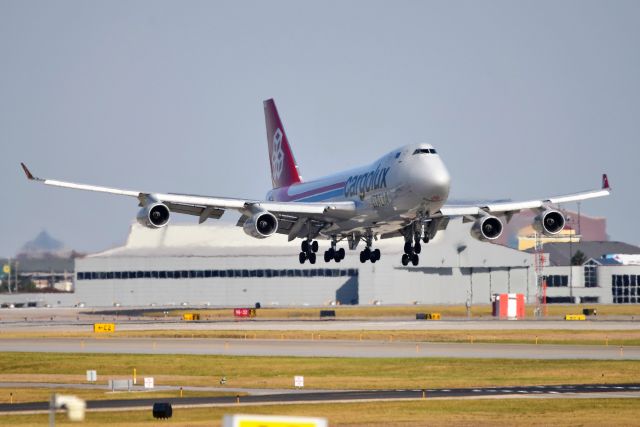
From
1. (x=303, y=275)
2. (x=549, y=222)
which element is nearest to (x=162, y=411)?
(x=549, y=222)

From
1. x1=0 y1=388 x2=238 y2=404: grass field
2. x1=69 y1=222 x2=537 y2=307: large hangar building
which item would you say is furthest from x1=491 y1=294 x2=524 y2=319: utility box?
x1=0 y1=388 x2=238 y2=404: grass field

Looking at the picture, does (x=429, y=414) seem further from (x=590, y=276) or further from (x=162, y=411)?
(x=590, y=276)

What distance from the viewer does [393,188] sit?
77.3m

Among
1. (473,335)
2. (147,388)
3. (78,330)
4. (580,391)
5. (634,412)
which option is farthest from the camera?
(78,330)

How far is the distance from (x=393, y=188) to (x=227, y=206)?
1472 centimetres

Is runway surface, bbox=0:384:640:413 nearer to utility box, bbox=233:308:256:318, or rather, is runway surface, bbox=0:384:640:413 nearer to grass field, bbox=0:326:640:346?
grass field, bbox=0:326:640:346

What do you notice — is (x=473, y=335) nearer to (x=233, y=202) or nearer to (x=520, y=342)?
(x=520, y=342)

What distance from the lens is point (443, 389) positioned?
58.3 meters

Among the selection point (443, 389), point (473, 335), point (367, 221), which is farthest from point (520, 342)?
point (443, 389)

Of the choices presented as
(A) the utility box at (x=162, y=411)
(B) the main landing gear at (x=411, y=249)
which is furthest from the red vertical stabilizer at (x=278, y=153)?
(A) the utility box at (x=162, y=411)

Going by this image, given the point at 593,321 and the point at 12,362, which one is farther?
the point at 593,321

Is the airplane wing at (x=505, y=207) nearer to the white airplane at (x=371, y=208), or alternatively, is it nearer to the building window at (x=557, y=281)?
the white airplane at (x=371, y=208)

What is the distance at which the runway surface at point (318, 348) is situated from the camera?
77463 mm

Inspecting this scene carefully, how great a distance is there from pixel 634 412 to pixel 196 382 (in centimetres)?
2596
